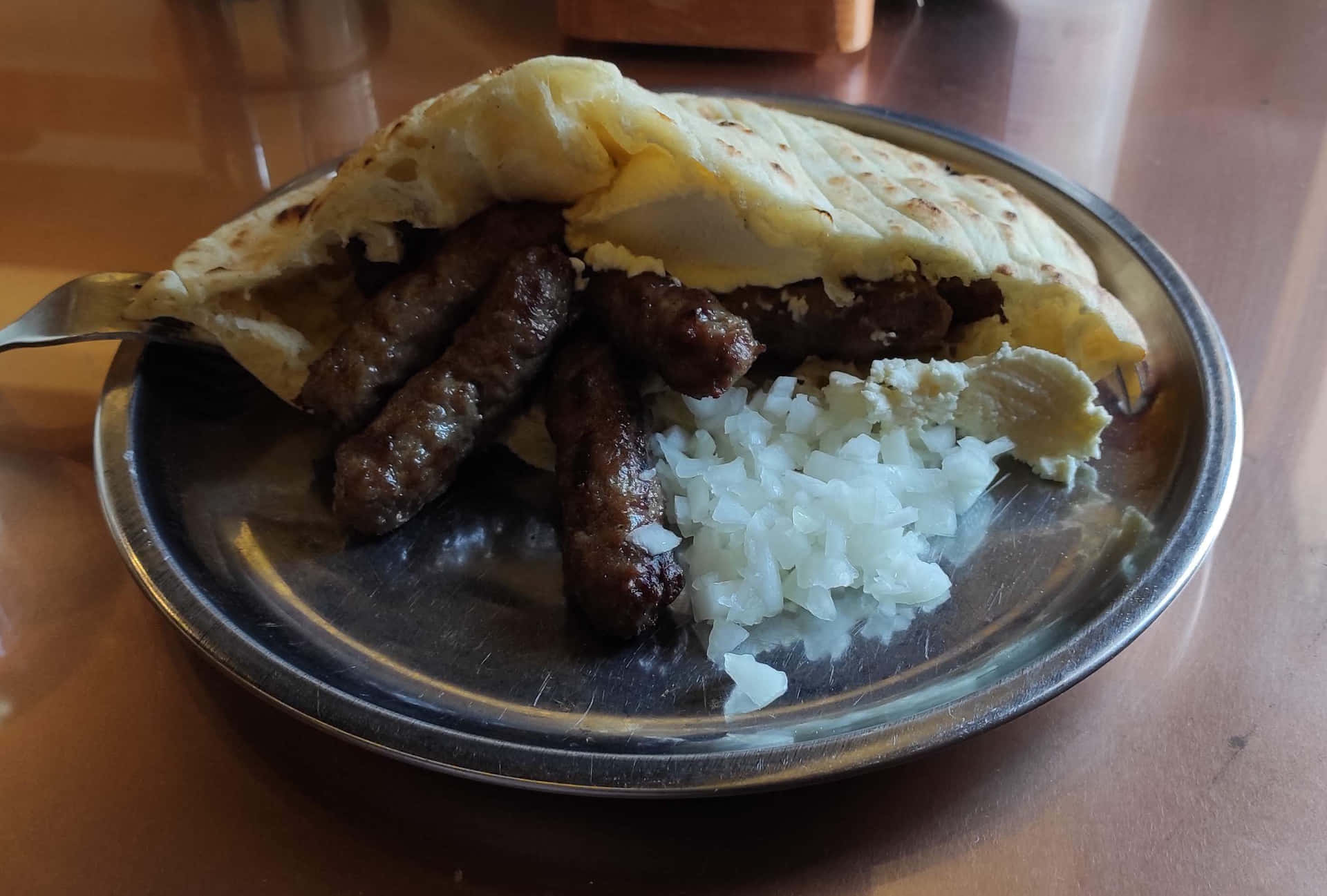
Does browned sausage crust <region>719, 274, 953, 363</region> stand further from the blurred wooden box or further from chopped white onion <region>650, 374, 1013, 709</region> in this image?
the blurred wooden box

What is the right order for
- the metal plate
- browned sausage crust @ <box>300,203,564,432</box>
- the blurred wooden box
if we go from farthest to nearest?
the blurred wooden box, browned sausage crust @ <box>300,203,564,432</box>, the metal plate

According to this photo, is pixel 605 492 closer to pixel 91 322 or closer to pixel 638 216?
pixel 638 216

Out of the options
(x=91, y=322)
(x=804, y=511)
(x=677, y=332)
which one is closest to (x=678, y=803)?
(x=804, y=511)

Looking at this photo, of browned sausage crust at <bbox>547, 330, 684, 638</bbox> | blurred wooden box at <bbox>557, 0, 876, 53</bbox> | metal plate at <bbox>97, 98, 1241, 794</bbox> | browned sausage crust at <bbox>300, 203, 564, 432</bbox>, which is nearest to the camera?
metal plate at <bbox>97, 98, 1241, 794</bbox>

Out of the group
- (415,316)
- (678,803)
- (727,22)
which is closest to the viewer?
(678,803)

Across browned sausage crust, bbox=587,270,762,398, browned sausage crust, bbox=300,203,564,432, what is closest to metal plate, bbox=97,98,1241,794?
browned sausage crust, bbox=300,203,564,432

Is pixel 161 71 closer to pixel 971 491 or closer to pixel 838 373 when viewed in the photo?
pixel 838 373
